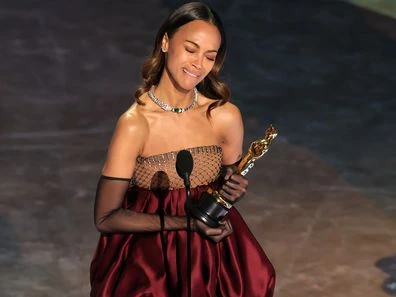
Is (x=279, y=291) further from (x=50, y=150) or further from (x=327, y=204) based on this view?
(x=50, y=150)

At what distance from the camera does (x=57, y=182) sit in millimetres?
5824

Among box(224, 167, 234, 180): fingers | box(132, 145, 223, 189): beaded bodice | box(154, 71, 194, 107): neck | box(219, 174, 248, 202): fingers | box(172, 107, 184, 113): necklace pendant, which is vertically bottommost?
box(219, 174, 248, 202): fingers

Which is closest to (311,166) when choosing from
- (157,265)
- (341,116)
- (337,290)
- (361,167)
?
(361,167)

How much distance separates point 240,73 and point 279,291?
10.1 ft

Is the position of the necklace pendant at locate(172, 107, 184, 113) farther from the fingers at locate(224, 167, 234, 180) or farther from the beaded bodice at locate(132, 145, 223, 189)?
the fingers at locate(224, 167, 234, 180)

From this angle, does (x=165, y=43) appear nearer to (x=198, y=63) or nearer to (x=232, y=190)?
(x=198, y=63)

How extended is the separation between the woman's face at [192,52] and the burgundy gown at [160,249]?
0.84 feet

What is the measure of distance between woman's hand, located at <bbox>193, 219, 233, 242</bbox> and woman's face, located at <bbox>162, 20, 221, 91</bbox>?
1.39ft

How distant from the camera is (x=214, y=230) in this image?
3.11 meters

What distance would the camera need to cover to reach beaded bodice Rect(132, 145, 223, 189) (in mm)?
3281

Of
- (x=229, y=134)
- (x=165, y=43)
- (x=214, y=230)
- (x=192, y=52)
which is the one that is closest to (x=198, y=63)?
(x=192, y=52)

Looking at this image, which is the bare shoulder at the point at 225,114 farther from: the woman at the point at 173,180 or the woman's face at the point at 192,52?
the woman's face at the point at 192,52

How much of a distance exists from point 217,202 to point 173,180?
11.8 inches

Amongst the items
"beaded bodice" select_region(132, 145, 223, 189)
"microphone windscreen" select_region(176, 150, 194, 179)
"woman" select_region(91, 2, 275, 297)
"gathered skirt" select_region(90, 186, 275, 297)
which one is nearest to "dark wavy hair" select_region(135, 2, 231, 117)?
"woman" select_region(91, 2, 275, 297)
